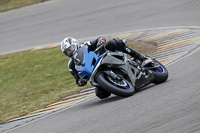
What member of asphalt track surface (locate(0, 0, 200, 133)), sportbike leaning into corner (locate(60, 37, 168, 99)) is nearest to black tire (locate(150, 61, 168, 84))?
sportbike leaning into corner (locate(60, 37, 168, 99))

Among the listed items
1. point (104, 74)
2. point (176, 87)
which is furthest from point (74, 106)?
point (176, 87)

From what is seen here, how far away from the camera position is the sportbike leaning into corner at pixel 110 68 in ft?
27.1

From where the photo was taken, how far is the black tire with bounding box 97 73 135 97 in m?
8.07

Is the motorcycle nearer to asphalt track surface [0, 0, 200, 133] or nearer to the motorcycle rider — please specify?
the motorcycle rider

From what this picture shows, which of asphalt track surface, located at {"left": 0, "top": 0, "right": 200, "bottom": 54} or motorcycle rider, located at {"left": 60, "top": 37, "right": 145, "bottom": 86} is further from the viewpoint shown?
asphalt track surface, located at {"left": 0, "top": 0, "right": 200, "bottom": 54}

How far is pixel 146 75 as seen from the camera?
29.3 feet

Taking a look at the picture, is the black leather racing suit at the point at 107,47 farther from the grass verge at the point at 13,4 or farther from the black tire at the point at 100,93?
the grass verge at the point at 13,4

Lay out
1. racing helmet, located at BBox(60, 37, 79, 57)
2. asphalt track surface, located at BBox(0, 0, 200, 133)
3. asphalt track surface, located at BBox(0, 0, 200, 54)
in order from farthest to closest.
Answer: asphalt track surface, located at BBox(0, 0, 200, 54) < racing helmet, located at BBox(60, 37, 79, 57) < asphalt track surface, located at BBox(0, 0, 200, 133)

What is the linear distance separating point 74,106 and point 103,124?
2.68m

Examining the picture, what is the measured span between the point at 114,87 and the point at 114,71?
1.85ft

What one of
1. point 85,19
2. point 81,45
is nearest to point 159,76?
point 81,45

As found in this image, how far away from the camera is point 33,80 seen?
13.1m

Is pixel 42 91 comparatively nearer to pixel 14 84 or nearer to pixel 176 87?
pixel 14 84

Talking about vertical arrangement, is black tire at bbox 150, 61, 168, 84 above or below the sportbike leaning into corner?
below
